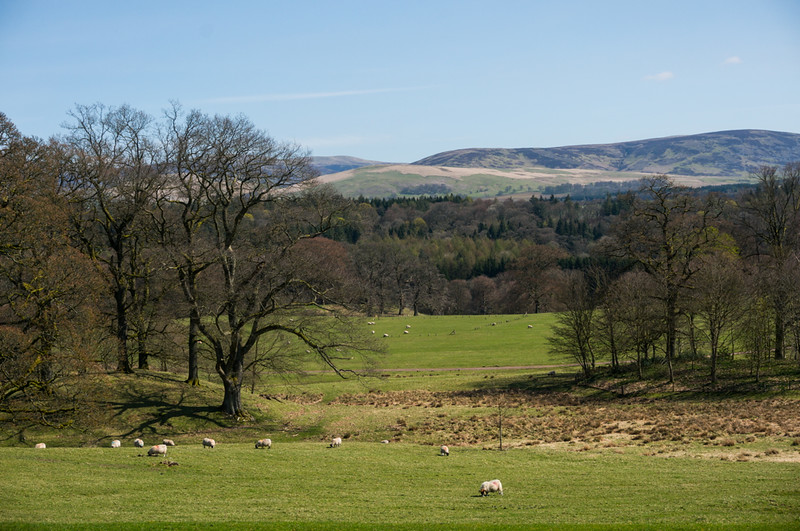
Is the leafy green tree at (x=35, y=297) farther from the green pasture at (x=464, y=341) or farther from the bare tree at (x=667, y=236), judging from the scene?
the bare tree at (x=667, y=236)

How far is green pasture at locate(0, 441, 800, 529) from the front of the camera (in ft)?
56.5

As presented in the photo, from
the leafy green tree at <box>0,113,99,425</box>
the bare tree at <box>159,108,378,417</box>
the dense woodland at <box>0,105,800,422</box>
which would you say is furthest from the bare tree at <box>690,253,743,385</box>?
the leafy green tree at <box>0,113,99,425</box>

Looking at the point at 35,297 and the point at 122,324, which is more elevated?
the point at 35,297

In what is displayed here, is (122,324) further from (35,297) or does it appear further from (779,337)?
(779,337)

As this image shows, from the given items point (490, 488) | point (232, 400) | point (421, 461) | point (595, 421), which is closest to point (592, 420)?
point (595, 421)

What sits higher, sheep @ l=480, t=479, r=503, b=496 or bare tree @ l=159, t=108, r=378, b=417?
bare tree @ l=159, t=108, r=378, b=417

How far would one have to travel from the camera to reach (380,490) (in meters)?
21.1

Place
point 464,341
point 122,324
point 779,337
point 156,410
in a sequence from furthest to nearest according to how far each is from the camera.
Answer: point 464,341
point 779,337
point 122,324
point 156,410

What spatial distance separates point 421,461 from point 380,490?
19.0 ft

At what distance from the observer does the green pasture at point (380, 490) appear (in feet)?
56.5

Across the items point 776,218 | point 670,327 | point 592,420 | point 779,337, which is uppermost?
point 776,218

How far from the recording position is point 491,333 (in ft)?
290

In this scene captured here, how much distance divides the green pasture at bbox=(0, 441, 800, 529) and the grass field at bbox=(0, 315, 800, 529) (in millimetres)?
85

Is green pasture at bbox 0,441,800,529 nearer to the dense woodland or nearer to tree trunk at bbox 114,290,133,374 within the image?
the dense woodland
